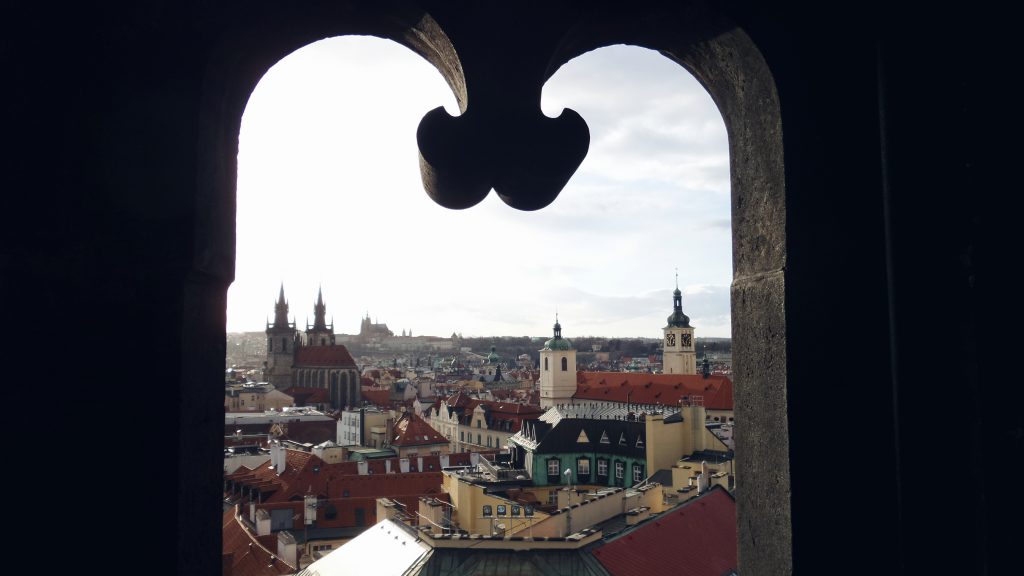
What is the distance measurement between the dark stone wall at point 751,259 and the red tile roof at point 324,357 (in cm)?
7059

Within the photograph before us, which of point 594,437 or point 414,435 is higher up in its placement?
point 594,437

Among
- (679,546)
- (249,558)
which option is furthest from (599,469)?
(249,558)

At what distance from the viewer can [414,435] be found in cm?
4559

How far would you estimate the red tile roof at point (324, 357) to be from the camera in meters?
70.7

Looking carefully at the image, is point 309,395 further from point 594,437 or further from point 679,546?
point 679,546

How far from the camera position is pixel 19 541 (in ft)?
3.79

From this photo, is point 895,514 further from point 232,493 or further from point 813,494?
point 232,493

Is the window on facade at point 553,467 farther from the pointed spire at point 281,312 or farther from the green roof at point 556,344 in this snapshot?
the pointed spire at point 281,312

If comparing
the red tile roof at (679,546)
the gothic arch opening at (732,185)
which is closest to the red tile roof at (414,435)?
the red tile roof at (679,546)

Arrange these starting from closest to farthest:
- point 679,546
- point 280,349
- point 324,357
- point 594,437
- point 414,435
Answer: point 679,546
point 594,437
point 414,435
point 324,357
point 280,349

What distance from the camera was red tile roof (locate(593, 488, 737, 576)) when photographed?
1762cm

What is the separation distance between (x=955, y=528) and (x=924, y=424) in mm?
154

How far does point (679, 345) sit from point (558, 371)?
10245 millimetres

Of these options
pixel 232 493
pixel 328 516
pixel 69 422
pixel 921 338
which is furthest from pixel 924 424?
pixel 232 493
